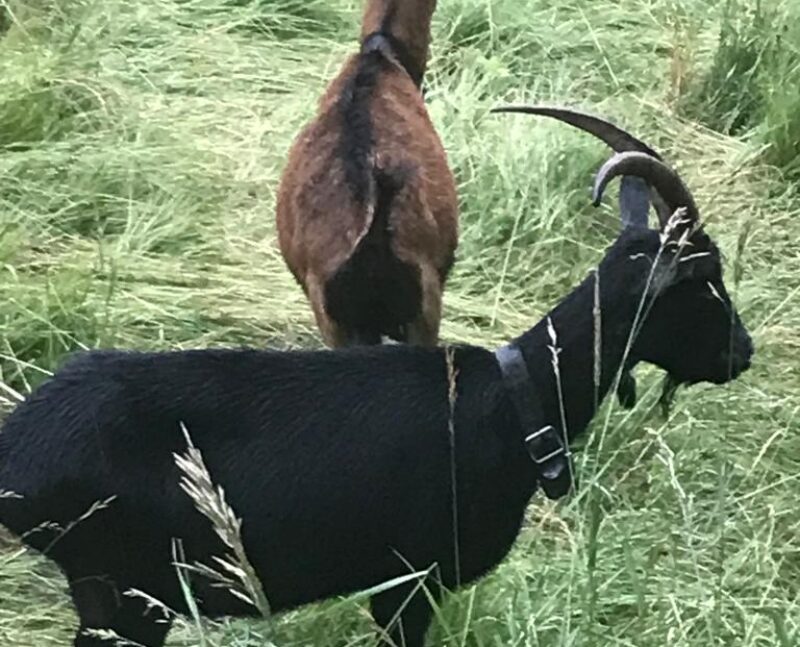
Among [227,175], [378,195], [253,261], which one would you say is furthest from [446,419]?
[227,175]

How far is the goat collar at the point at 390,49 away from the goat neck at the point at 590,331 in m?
1.52

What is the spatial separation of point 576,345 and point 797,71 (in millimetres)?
2841

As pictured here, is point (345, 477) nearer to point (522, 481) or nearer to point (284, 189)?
point (522, 481)

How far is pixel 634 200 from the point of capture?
11.8 ft

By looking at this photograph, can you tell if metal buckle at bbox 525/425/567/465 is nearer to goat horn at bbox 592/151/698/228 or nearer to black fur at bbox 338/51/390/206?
goat horn at bbox 592/151/698/228

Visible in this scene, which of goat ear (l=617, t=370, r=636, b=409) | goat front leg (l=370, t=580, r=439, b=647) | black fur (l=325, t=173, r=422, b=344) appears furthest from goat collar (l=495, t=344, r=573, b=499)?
black fur (l=325, t=173, r=422, b=344)

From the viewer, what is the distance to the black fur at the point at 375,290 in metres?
3.96

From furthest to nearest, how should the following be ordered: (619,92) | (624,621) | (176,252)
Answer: (619,92) → (176,252) → (624,621)

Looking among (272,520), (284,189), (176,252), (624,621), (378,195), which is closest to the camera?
(272,520)

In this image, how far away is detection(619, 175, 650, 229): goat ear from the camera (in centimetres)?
355

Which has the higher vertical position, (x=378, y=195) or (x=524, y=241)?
(x=378, y=195)

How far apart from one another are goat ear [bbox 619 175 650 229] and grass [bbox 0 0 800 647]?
453mm

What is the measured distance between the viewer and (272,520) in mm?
3250

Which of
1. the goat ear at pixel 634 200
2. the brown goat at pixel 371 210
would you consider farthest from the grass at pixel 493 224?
the brown goat at pixel 371 210
